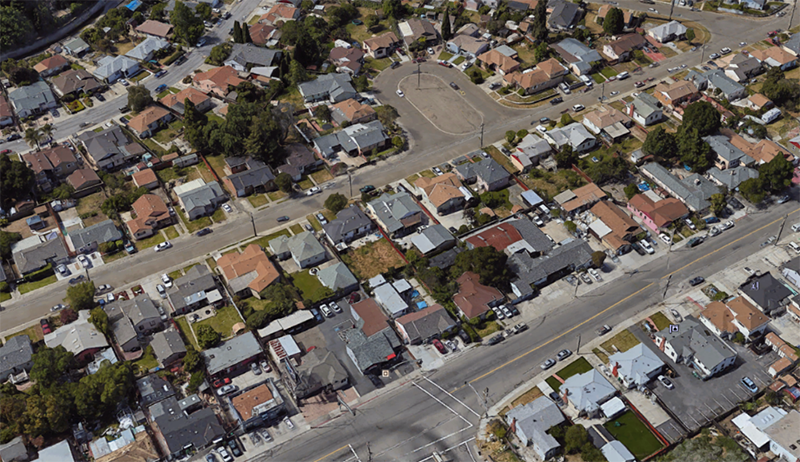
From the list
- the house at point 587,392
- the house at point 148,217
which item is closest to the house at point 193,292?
the house at point 148,217

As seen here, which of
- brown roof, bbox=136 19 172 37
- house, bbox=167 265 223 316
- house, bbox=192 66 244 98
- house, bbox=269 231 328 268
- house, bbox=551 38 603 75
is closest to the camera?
house, bbox=167 265 223 316

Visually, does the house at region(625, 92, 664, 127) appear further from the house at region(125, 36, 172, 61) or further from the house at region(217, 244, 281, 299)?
the house at region(125, 36, 172, 61)

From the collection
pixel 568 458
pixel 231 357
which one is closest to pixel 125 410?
pixel 231 357

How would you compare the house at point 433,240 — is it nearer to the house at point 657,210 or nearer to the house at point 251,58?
the house at point 657,210

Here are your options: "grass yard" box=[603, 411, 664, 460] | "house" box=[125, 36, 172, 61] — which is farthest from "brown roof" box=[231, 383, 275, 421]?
"house" box=[125, 36, 172, 61]

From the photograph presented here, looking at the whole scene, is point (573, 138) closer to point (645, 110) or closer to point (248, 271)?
point (645, 110)
